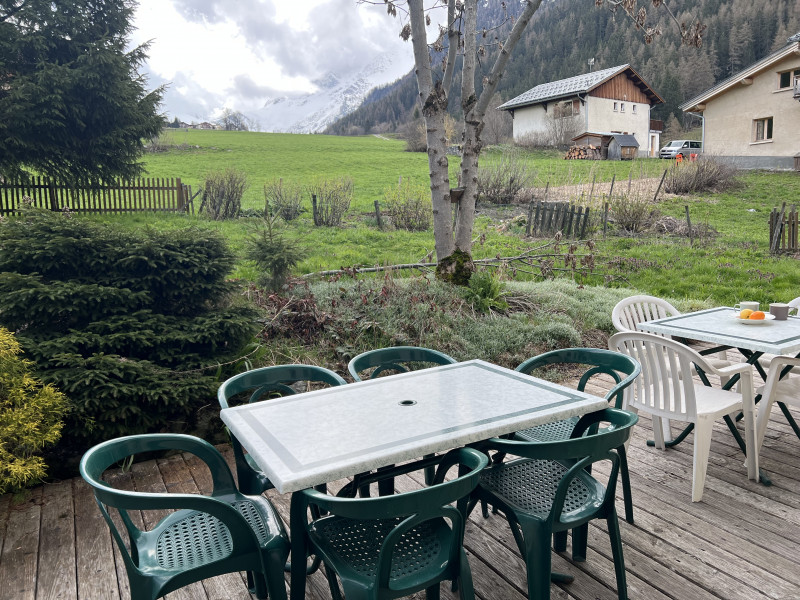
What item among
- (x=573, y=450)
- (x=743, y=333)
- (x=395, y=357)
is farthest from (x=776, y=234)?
(x=573, y=450)

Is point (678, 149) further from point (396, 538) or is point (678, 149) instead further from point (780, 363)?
point (396, 538)

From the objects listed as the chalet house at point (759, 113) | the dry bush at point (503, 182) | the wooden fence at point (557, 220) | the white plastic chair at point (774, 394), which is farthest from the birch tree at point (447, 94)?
the chalet house at point (759, 113)

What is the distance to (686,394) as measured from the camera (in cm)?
296

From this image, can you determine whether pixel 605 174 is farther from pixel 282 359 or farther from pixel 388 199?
pixel 282 359

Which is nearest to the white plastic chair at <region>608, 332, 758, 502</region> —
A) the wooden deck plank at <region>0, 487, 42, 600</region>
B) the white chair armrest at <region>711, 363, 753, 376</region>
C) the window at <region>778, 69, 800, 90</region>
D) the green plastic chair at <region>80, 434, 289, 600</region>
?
the white chair armrest at <region>711, 363, 753, 376</region>

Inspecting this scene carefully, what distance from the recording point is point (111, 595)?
86.4 inches

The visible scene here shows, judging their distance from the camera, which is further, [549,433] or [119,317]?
[119,317]

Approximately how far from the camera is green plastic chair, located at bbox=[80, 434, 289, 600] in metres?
1.57

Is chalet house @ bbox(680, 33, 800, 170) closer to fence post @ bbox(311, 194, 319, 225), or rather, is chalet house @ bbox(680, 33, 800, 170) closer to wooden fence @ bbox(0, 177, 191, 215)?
fence post @ bbox(311, 194, 319, 225)

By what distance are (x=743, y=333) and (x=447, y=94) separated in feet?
12.5

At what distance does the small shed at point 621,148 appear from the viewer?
3303 centimetres

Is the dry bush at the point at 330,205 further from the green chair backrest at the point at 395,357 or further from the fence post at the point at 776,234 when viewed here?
the green chair backrest at the point at 395,357

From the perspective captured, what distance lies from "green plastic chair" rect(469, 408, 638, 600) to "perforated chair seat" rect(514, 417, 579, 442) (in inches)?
11.3

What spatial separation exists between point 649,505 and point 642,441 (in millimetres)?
864
